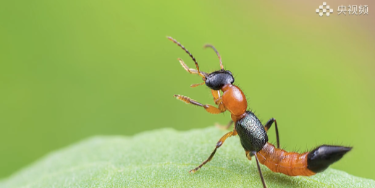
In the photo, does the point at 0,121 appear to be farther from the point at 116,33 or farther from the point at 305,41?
the point at 305,41

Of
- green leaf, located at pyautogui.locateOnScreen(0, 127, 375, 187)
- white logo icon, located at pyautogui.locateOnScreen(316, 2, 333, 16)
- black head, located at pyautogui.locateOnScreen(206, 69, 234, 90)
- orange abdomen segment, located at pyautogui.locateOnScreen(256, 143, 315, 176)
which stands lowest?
orange abdomen segment, located at pyautogui.locateOnScreen(256, 143, 315, 176)

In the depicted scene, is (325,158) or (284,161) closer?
(325,158)

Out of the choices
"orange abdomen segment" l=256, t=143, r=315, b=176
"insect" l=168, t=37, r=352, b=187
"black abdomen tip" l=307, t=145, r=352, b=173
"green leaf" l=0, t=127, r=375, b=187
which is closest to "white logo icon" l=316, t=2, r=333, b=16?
"insect" l=168, t=37, r=352, b=187

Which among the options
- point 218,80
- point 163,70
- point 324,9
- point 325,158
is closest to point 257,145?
point 325,158

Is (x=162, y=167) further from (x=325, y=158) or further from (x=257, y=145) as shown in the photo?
(x=325, y=158)

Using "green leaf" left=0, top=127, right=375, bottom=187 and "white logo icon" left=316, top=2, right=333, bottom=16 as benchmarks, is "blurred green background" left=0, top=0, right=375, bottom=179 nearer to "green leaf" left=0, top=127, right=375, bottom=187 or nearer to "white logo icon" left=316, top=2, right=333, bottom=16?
"white logo icon" left=316, top=2, right=333, bottom=16

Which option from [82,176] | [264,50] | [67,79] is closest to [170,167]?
[82,176]

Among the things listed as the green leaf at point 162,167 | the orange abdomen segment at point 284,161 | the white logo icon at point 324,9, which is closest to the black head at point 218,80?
Result: the green leaf at point 162,167
